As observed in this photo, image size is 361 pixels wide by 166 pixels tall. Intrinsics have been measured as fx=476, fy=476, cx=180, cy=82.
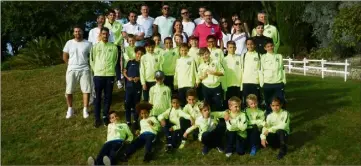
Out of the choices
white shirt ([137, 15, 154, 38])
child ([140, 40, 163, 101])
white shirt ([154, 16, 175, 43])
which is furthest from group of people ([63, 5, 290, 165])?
white shirt ([154, 16, 175, 43])

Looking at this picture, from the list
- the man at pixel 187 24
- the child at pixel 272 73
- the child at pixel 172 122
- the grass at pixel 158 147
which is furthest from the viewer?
the man at pixel 187 24

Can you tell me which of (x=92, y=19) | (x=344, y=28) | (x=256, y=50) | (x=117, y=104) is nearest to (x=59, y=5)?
(x=92, y=19)

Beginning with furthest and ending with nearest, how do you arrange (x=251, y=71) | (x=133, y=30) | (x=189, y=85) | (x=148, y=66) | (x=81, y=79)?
(x=133, y=30), (x=81, y=79), (x=148, y=66), (x=189, y=85), (x=251, y=71)

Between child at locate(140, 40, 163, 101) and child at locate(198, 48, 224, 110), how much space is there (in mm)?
993

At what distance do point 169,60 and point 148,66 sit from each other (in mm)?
547

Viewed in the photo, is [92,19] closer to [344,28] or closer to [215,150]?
[344,28]

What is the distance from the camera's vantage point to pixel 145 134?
9.33 meters

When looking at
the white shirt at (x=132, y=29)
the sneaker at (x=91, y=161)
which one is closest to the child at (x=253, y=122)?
the sneaker at (x=91, y=161)

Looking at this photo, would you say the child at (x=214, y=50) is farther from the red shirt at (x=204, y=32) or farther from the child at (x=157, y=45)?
the child at (x=157, y=45)

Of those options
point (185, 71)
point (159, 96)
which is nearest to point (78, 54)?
point (159, 96)

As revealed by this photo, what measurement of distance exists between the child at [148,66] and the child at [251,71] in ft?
6.18

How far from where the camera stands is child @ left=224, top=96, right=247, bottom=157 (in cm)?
Result: 908

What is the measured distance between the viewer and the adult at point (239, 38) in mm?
10961

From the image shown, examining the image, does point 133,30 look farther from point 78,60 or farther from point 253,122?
point 253,122
